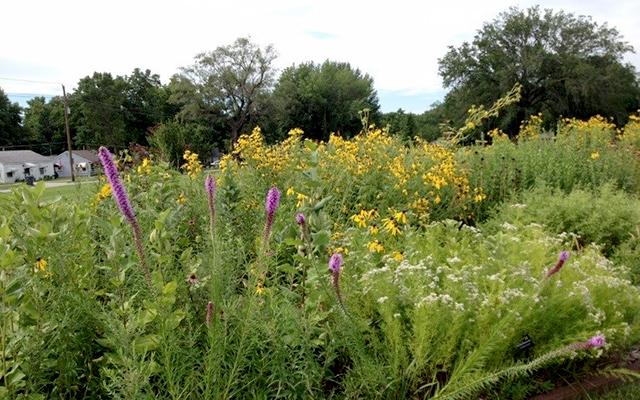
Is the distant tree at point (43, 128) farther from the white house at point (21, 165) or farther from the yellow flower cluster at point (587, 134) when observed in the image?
the yellow flower cluster at point (587, 134)

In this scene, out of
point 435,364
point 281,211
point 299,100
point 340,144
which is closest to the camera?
point 435,364

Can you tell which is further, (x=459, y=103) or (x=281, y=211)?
(x=459, y=103)

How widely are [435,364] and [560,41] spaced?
4685 centimetres

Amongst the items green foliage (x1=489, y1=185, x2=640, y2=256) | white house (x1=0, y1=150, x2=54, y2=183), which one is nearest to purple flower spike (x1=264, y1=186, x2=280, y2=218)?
green foliage (x1=489, y1=185, x2=640, y2=256)

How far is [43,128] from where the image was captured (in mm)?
78562

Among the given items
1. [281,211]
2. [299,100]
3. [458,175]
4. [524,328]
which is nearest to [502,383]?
[524,328]

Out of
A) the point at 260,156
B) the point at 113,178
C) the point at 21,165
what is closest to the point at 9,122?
the point at 21,165

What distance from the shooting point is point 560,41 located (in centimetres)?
4238

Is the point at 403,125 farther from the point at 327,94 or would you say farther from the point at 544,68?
the point at 327,94

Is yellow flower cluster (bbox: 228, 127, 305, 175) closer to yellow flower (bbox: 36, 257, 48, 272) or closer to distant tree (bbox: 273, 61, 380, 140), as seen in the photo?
yellow flower (bbox: 36, 257, 48, 272)

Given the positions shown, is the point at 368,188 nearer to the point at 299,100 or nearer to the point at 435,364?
the point at 435,364

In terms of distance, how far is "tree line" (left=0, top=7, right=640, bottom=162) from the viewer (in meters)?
41.0

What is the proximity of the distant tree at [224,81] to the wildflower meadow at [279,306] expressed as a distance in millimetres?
54454

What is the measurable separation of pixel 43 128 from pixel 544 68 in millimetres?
72497
